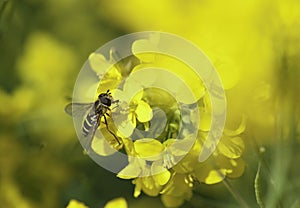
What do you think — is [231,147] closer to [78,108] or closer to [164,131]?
[164,131]

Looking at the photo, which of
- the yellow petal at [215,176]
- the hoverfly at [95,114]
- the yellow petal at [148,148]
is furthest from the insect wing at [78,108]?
the yellow petal at [215,176]

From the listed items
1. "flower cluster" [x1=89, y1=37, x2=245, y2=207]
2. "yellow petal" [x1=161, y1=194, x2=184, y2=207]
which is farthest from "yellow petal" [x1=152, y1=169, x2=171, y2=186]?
"yellow petal" [x1=161, y1=194, x2=184, y2=207]

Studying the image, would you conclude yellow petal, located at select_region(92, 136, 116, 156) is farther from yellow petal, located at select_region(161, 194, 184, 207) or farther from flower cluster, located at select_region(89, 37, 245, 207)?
yellow petal, located at select_region(161, 194, 184, 207)

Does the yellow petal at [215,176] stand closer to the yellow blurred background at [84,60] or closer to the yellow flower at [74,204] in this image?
the yellow blurred background at [84,60]

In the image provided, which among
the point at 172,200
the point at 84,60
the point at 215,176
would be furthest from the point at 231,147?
the point at 84,60

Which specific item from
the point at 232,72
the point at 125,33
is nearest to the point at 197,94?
the point at 232,72
